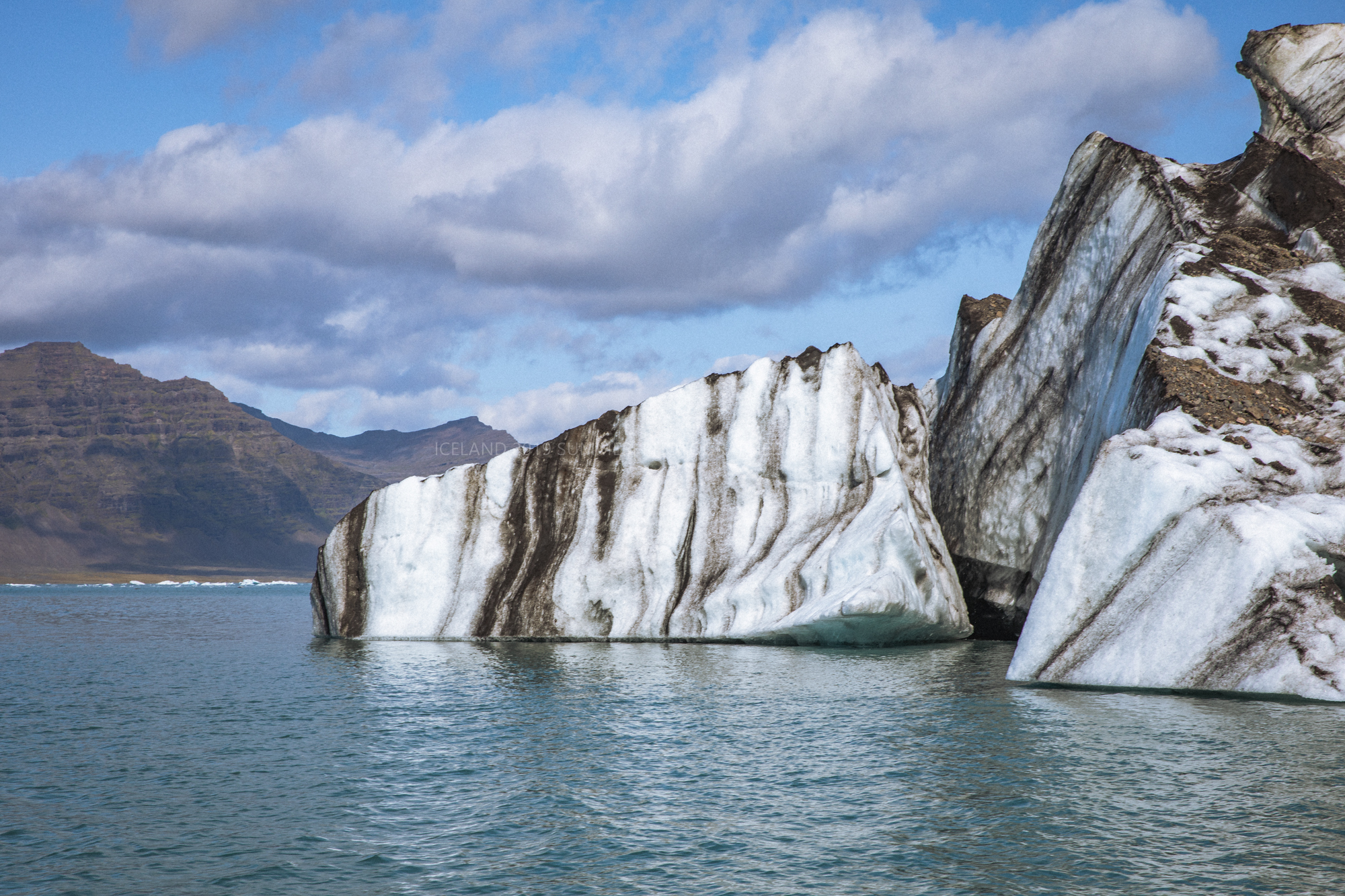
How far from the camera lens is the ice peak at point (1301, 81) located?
89.0ft

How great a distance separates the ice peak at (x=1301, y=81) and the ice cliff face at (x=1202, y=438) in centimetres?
5

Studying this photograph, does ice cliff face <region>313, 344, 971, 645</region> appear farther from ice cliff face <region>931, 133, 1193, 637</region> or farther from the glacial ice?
the glacial ice

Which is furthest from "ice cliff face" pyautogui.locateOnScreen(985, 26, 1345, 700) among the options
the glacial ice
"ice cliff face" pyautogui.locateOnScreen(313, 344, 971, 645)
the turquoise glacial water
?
"ice cliff face" pyautogui.locateOnScreen(313, 344, 971, 645)

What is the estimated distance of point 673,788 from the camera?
11.8 metres

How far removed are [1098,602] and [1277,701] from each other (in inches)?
122

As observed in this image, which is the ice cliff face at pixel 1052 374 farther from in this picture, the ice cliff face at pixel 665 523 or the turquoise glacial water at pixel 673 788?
the turquoise glacial water at pixel 673 788

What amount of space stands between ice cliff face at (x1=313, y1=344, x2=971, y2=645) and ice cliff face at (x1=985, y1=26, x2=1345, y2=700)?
403cm

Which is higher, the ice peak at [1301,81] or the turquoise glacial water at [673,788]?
the ice peak at [1301,81]

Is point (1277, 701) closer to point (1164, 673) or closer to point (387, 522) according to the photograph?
point (1164, 673)

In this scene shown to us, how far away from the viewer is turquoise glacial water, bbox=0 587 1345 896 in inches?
354

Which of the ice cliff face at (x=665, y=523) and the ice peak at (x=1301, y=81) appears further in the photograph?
the ice cliff face at (x=665, y=523)

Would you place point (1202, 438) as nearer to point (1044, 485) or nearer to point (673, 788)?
point (1044, 485)

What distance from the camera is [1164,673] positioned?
16281 millimetres

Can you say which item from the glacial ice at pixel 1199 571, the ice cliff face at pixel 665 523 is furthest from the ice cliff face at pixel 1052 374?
the glacial ice at pixel 1199 571
